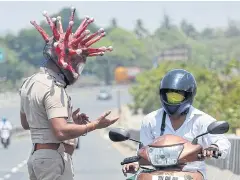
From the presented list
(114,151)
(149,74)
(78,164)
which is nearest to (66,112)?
(78,164)

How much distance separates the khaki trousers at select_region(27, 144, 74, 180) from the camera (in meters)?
6.92

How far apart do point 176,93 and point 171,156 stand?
71 centimetres

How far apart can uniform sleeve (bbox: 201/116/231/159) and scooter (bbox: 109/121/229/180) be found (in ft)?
0.80

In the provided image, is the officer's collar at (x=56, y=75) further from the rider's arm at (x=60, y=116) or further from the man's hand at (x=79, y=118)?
the man's hand at (x=79, y=118)

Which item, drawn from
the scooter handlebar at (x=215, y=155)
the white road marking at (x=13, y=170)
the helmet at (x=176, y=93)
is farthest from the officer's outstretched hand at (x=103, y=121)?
the white road marking at (x=13, y=170)

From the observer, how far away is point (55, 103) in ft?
22.3

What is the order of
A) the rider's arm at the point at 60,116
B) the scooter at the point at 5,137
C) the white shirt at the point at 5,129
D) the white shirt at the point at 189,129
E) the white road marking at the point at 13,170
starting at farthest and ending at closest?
the white shirt at the point at 5,129 → the scooter at the point at 5,137 → the white road marking at the point at 13,170 → the white shirt at the point at 189,129 → the rider's arm at the point at 60,116

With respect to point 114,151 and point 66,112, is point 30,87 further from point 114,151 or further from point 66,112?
point 114,151

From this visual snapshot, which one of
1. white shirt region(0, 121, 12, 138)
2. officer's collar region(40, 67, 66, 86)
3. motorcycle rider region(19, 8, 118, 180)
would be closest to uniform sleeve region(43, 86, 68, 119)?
motorcycle rider region(19, 8, 118, 180)

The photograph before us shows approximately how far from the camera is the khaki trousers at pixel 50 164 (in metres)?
6.92

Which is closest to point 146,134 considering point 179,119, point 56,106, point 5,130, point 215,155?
point 179,119

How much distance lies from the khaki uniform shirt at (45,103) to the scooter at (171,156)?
26.5 inches

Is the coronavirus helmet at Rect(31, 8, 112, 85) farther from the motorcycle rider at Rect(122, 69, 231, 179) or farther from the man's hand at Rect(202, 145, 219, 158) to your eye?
the man's hand at Rect(202, 145, 219, 158)

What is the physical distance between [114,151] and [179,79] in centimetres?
2919
